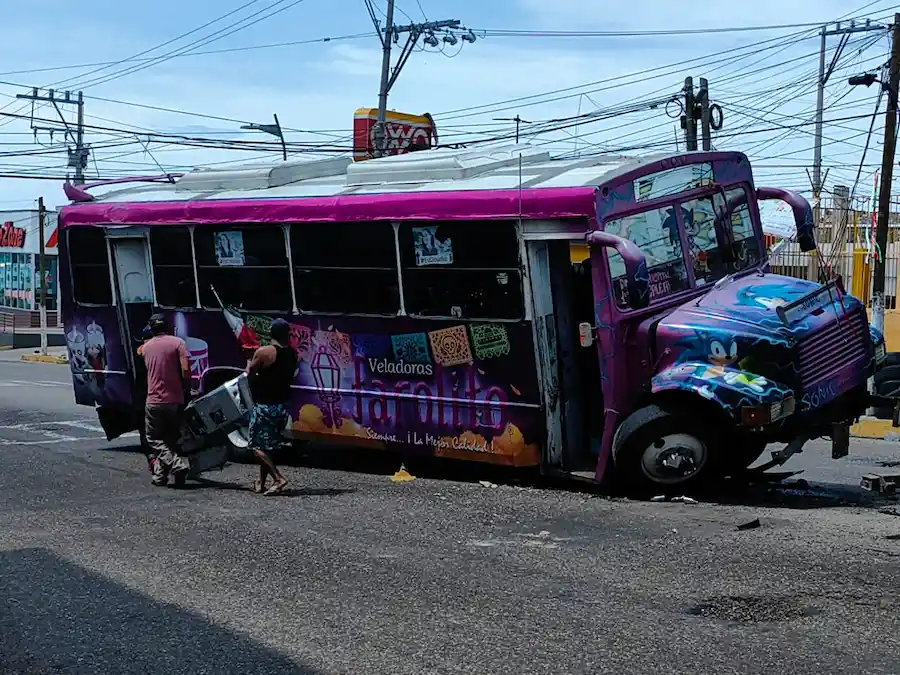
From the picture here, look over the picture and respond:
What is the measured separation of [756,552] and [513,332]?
3.28 metres

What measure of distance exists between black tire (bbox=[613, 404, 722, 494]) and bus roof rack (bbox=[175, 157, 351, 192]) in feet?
16.7

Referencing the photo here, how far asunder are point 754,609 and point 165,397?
649 centimetres

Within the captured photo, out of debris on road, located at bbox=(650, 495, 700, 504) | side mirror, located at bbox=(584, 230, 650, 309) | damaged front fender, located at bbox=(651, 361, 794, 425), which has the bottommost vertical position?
A: debris on road, located at bbox=(650, 495, 700, 504)

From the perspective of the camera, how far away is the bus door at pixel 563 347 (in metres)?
10.6

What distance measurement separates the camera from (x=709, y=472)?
1051 centimetres

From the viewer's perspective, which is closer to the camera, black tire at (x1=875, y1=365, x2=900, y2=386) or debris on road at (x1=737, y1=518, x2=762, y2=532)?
debris on road at (x1=737, y1=518, x2=762, y2=532)

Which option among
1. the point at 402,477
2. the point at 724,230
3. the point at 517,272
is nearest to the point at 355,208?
the point at 517,272

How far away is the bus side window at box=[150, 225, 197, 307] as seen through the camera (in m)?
13.1

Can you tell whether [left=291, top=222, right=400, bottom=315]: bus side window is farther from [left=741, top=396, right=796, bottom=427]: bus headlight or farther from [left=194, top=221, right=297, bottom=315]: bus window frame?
[left=741, top=396, right=796, bottom=427]: bus headlight

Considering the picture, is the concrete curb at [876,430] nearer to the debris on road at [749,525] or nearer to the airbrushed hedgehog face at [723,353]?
the airbrushed hedgehog face at [723,353]

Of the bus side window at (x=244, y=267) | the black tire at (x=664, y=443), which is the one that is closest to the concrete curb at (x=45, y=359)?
the bus side window at (x=244, y=267)

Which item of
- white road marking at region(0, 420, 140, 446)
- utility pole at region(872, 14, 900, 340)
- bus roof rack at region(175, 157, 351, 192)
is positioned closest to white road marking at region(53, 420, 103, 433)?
white road marking at region(0, 420, 140, 446)

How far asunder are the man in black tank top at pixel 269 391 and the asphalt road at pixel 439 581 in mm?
488

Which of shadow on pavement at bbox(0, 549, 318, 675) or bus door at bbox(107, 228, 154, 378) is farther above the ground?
bus door at bbox(107, 228, 154, 378)
